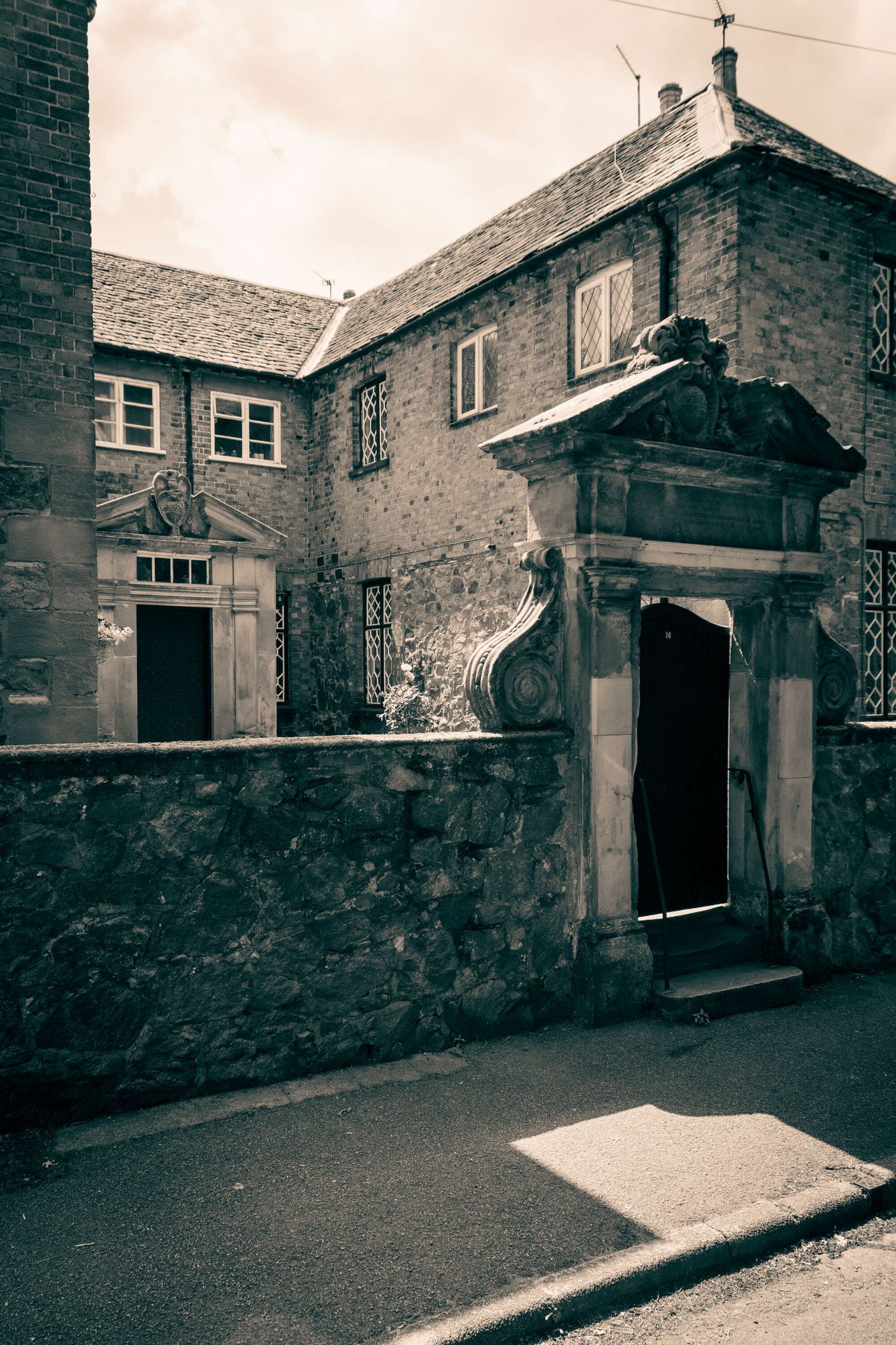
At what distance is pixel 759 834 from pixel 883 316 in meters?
7.86

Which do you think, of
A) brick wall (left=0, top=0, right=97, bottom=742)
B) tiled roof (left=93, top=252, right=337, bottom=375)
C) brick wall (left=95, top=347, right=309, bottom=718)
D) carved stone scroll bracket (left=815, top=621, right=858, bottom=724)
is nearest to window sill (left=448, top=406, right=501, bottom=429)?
brick wall (left=95, top=347, right=309, bottom=718)

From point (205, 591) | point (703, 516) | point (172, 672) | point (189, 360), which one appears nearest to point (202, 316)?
point (189, 360)

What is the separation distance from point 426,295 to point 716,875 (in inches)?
465

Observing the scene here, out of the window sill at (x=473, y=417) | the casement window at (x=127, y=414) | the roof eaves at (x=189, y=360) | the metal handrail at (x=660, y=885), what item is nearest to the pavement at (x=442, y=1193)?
the metal handrail at (x=660, y=885)

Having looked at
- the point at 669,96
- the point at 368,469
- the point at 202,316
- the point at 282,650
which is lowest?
the point at 282,650

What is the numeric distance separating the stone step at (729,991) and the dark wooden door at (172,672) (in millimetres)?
10337

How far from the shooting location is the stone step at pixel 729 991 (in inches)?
219

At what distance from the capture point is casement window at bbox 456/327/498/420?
1388 centimetres

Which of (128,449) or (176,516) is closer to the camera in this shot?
(176,516)

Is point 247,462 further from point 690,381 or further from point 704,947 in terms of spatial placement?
point 704,947

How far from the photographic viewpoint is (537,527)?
5828 mm

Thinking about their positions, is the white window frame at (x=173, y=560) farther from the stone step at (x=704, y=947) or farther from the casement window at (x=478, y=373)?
the stone step at (x=704, y=947)

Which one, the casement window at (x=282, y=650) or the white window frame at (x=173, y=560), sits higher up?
the white window frame at (x=173, y=560)

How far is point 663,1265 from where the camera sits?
3268 mm
